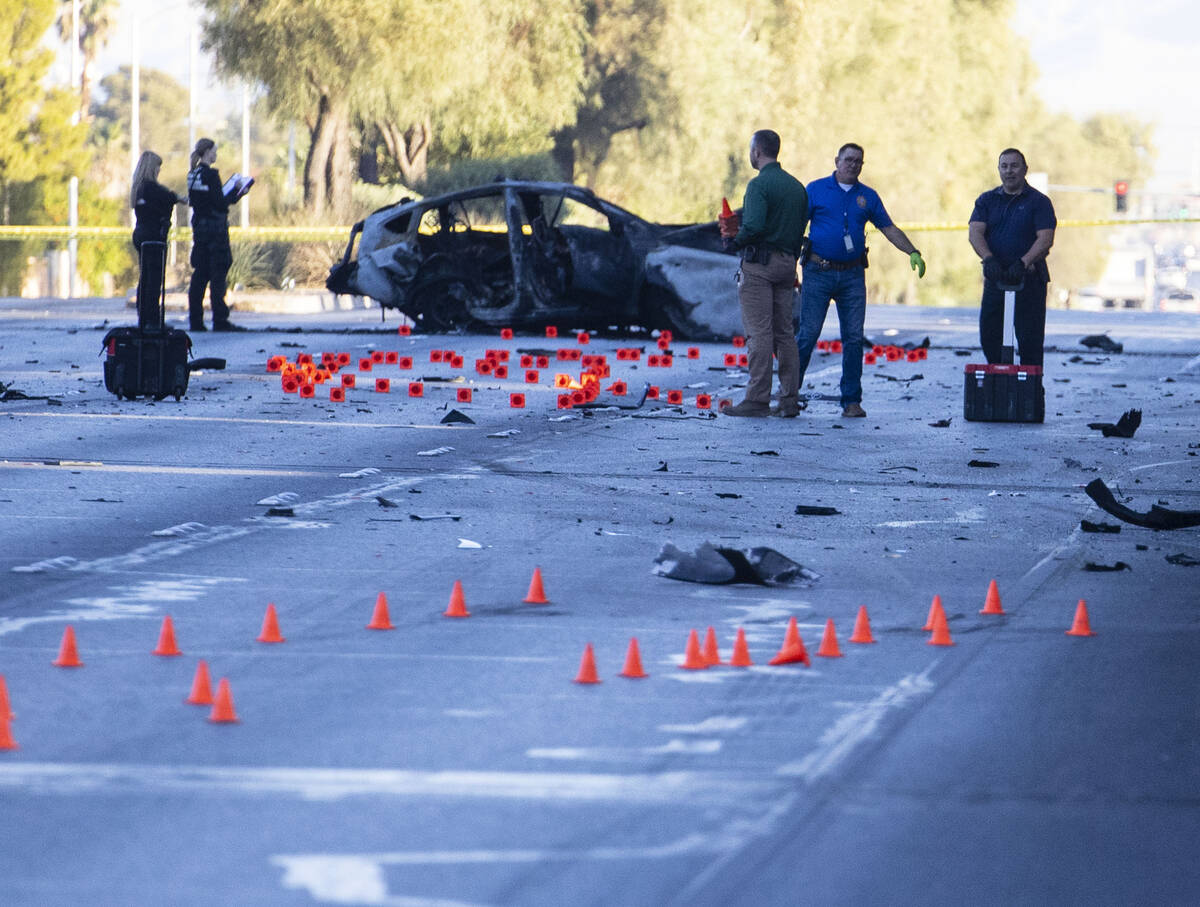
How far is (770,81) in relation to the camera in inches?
2147

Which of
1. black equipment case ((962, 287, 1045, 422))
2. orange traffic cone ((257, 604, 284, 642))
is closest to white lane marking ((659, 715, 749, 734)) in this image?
orange traffic cone ((257, 604, 284, 642))

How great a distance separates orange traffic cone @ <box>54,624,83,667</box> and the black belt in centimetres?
946

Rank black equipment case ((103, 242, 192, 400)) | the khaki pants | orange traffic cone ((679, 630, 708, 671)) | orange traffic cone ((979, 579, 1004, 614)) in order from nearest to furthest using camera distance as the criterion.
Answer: orange traffic cone ((679, 630, 708, 671)) → orange traffic cone ((979, 579, 1004, 614)) → the khaki pants → black equipment case ((103, 242, 192, 400))

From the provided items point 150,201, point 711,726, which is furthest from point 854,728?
point 150,201

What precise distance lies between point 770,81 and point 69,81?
2374 centimetres

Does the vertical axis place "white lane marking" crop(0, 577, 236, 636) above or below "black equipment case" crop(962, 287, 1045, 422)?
below

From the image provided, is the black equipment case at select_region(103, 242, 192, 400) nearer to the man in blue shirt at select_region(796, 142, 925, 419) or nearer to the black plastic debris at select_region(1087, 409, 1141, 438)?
the man in blue shirt at select_region(796, 142, 925, 419)

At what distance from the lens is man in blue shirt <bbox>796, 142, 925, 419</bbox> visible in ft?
49.0

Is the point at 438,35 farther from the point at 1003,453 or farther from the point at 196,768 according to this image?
the point at 196,768

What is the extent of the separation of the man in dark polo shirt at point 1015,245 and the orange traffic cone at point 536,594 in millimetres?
7866

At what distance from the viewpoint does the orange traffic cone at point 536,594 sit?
Result: 762 centimetres

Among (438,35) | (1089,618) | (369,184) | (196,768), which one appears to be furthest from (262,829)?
(369,184)

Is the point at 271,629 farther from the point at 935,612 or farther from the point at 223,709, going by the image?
the point at 935,612

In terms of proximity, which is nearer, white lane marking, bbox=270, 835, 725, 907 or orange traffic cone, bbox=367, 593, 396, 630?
white lane marking, bbox=270, 835, 725, 907
